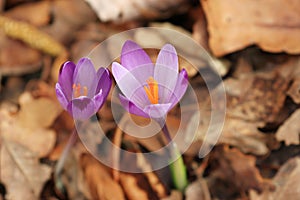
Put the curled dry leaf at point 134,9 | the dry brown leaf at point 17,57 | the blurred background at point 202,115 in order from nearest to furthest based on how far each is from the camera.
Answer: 1. the blurred background at point 202,115
2. the curled dry leaf at point 134,9
3. the dry brown leaf at point 17,57

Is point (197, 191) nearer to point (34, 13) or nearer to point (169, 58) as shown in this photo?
point (169, 58)

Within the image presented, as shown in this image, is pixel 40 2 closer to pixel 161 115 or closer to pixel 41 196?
pixel 41 196

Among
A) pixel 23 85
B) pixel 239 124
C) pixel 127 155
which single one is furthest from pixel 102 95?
pixel 23 85

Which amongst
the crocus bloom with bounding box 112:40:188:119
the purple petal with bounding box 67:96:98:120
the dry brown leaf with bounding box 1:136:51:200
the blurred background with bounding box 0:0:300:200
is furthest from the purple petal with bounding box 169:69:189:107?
the dry brown leaf with bounding box 1:136:51:200

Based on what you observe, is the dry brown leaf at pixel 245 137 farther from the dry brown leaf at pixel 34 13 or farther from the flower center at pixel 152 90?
the dry brown leaf at pixel 34 13

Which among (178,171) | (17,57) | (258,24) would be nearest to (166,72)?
A: (178,171)

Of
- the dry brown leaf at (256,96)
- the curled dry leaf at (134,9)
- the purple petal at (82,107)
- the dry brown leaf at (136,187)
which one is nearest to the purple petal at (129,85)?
the purple petal at (82,107)

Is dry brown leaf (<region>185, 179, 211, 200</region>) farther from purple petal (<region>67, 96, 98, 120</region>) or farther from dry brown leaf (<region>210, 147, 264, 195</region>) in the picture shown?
purple petal (<region>67, 96, 98, 120</region>)

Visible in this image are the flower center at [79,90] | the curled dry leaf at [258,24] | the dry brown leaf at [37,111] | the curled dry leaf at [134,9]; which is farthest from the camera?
the curled dry leaf at [134,9]
